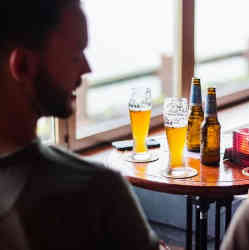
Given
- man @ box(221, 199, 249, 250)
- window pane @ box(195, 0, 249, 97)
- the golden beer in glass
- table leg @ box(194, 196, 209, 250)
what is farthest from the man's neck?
window pane @ box(195, 0, 249, 97)

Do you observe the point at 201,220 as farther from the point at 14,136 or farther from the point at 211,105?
the point at 14,136

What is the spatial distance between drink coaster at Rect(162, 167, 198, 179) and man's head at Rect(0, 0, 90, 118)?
2.93 ft

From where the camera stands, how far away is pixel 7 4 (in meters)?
0.78

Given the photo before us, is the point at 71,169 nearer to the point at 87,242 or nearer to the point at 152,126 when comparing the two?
the point at 87,242

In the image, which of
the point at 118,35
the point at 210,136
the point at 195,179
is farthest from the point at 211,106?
the point at 118,35

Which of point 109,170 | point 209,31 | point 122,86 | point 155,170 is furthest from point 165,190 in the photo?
point 122,86

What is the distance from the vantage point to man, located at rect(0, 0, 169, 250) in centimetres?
79

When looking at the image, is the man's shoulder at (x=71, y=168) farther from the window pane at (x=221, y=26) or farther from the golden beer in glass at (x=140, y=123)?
the window pane at (x=221, y=26)

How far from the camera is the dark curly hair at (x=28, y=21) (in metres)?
0.78

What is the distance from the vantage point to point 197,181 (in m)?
1.64

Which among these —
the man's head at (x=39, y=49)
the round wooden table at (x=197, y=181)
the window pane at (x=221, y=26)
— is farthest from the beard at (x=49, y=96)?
the window pane at (x=221, y=26)

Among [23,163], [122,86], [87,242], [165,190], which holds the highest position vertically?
[23,163]

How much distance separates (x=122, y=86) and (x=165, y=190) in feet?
20.8

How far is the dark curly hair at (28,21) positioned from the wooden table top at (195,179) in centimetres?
91
